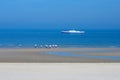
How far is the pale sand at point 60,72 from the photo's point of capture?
12.3 meters

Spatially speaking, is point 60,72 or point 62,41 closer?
point 60,72

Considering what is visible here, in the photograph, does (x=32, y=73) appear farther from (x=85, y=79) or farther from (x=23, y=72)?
(x=85, y=79)

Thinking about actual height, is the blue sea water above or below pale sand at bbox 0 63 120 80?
above

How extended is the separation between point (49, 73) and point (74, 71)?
2.97 feet

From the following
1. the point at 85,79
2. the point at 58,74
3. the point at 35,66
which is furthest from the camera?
the point at 35,66

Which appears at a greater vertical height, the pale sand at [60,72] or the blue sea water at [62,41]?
the blue sea water at [62,41]

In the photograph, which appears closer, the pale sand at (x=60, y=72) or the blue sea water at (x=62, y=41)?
the pale sand at (x=60, y=72)

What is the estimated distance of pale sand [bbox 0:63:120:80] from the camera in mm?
12262

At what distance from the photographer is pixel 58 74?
13.0m

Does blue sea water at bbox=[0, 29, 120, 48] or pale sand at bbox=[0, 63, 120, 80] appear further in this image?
blue sea water at bbox=[0, 29, 120, 48]

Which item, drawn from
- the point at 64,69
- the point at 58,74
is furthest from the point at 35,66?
the point at 58,74

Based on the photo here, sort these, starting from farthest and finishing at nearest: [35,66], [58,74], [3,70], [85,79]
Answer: [35,66] < [3,70] < [58,74] < [85,79]

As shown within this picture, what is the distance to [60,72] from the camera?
13539 mm

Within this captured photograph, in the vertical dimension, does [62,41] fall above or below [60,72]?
above
